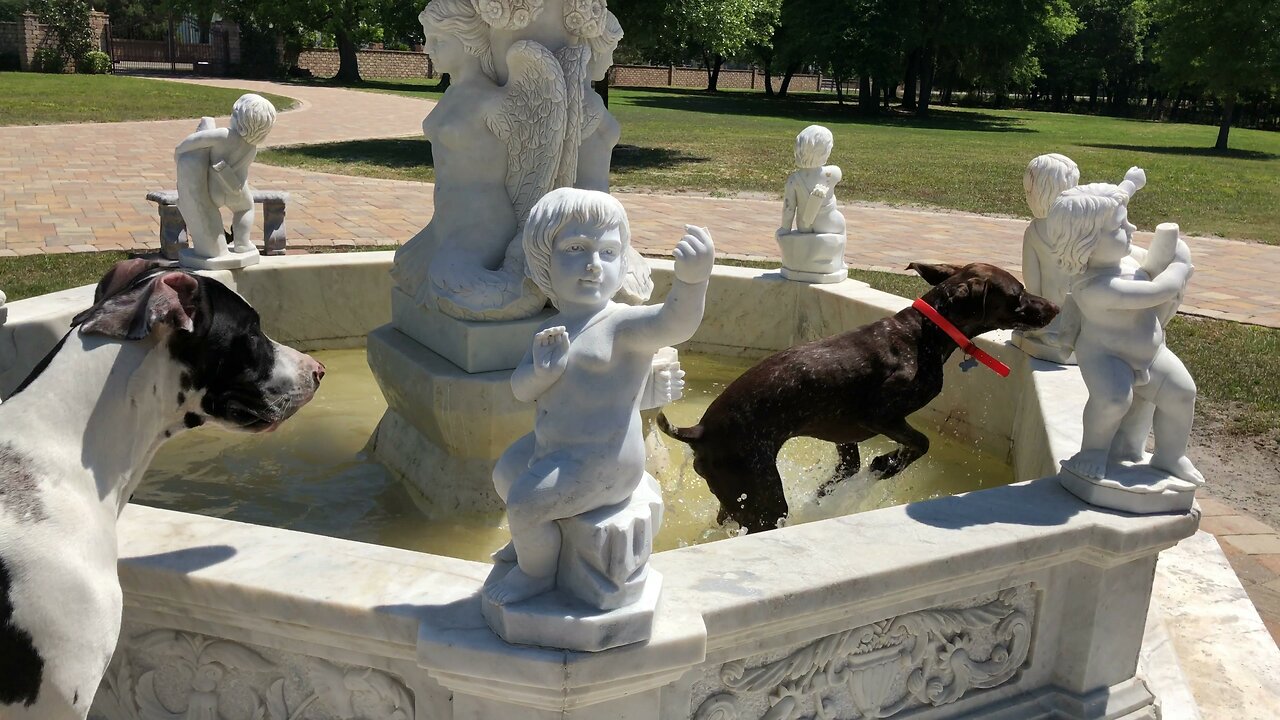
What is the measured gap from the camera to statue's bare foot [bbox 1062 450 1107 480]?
123 inches

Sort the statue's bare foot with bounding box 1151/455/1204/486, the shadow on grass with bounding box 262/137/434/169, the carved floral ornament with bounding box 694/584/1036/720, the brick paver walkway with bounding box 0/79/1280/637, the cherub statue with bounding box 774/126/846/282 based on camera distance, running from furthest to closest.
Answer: the shadow on grass with bounding box 262/137/434/169 < the brick paver walkway with bounding box 0/79/1280/637 < the cherub statue with bounding box 774/126/846/282 < the statue's bare foot with bounding box 1151/455/1204/486 < the carved floral ornament with bounding box 694/584/1036/720

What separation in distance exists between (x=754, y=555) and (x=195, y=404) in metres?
1.44

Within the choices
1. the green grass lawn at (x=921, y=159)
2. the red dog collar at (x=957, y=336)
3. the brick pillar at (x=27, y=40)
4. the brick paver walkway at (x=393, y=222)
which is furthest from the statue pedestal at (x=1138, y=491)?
the brick pillar at (x=27, y=40)

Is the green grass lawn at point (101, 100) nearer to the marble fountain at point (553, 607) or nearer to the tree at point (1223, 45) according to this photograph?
the marble fountain at point (553, 607)

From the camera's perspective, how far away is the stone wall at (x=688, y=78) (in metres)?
60.5

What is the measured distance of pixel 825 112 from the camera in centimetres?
4012

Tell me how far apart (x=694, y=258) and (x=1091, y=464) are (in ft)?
5.56

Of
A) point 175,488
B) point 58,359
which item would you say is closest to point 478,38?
point 175,488

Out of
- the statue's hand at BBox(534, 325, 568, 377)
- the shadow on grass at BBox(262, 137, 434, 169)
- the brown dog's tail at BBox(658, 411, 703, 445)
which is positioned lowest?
the shadow on grass at BBox(262, 137, 434, 169)

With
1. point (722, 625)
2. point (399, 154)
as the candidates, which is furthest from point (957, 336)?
point (399, 154)

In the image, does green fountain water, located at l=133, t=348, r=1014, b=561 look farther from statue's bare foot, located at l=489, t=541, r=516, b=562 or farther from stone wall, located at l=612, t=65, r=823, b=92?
stone wall, located at l=612, t=65, r=823, b=92

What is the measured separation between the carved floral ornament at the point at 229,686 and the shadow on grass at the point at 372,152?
15461mm

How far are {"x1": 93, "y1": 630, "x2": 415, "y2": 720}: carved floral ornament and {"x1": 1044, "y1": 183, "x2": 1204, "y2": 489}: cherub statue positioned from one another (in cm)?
214

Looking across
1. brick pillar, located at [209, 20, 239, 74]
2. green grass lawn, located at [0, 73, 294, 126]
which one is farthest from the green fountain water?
brick pillar, located at [209, 20, 239, 74]
